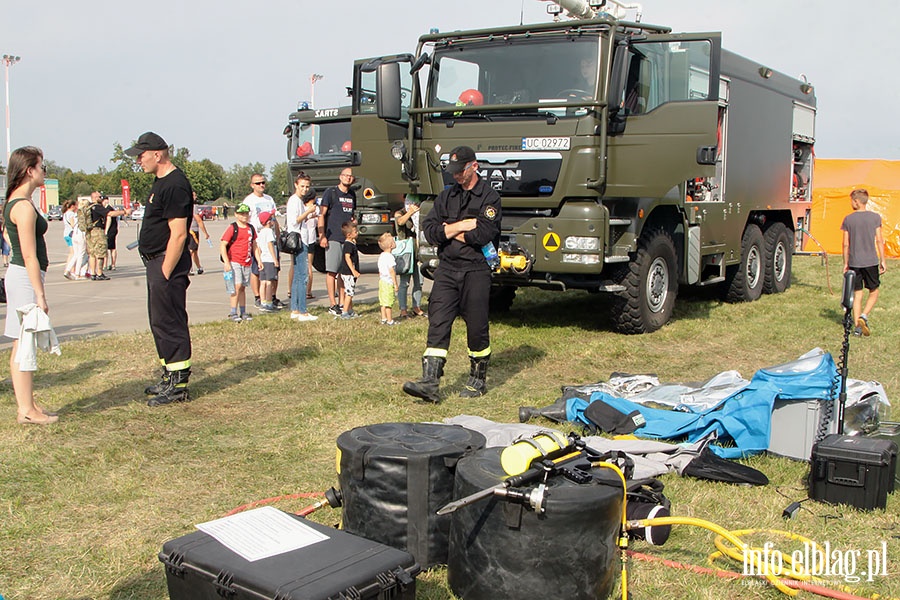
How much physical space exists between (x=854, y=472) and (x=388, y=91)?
20.5ft

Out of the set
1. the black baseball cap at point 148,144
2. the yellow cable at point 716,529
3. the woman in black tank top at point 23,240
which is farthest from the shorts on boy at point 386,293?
the yellow cable at point 716,529

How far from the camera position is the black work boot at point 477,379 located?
22.2 feet

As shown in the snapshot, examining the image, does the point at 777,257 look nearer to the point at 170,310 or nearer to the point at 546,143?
the point at 546,143

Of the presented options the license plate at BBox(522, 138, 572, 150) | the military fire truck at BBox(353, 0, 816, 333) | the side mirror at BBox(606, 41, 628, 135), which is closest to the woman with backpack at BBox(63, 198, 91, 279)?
the military fire truck at BBox(353, 0, 816, 333)

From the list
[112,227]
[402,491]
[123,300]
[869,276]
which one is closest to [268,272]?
[123,300]

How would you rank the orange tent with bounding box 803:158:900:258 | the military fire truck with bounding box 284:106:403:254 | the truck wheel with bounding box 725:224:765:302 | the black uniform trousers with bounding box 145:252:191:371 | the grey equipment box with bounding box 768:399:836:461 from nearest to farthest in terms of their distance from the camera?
the grey equipment box with bounding box 768:399:836:461 < the black uniform trousers with bounding box 145:252:191:371 < the truck wheel with bounding box 725:224:765:302 < the military fire truck with bounding box 284:106:403:254 < the orange tent with bounding box 803:158:900:258

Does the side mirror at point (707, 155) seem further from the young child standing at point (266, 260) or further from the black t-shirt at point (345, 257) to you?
the young child standing at point (266, 260)

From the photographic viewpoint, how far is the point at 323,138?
16844mm

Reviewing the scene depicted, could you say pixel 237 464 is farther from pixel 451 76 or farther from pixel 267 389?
pixel 451 76

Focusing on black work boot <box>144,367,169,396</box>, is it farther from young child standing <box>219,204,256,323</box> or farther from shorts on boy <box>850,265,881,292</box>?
shorts on boy <box>850,265,881,292</box>

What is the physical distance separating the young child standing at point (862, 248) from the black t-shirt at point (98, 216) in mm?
12755

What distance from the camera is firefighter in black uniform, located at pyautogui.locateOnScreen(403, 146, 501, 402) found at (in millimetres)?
6395

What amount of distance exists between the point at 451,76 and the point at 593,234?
2.47m

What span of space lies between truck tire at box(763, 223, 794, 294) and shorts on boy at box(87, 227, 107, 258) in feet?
39.7
